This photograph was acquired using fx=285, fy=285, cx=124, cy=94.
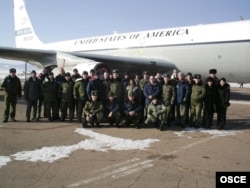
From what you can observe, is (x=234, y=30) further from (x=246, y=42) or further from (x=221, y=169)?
(x=221, y=169)

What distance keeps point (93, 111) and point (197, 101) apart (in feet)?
10.3

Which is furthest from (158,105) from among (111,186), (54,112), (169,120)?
(111,186)

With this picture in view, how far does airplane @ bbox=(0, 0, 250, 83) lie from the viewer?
45.4 ft

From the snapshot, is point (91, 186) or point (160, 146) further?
point (160, 146)

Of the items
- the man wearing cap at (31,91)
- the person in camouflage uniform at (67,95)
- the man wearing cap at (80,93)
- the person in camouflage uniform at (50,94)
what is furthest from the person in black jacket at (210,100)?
the man wearing cap at (31,91)

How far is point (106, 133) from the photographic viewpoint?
7.55 metres

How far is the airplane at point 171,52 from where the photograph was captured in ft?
45.4

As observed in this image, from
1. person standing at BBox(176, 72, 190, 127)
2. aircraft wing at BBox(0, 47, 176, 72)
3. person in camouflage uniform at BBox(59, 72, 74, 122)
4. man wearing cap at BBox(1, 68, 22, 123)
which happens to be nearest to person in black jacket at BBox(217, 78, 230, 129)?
person standing at BBox(176, 72, 190, 127)

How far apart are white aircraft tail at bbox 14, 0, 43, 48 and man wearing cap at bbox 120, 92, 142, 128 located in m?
21.8

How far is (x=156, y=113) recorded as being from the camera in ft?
27.4

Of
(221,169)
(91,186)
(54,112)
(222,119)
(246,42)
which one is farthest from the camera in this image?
(246,42)

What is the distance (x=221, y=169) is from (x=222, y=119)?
398cm

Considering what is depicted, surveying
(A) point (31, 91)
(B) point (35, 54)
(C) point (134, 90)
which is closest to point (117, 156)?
(C) point (134, 90)

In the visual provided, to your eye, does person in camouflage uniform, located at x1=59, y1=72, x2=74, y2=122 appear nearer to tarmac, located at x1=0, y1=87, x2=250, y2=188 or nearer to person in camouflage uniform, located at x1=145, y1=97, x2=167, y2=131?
tarmac, located at x1=0, y1=87, x2=250, y2=188
